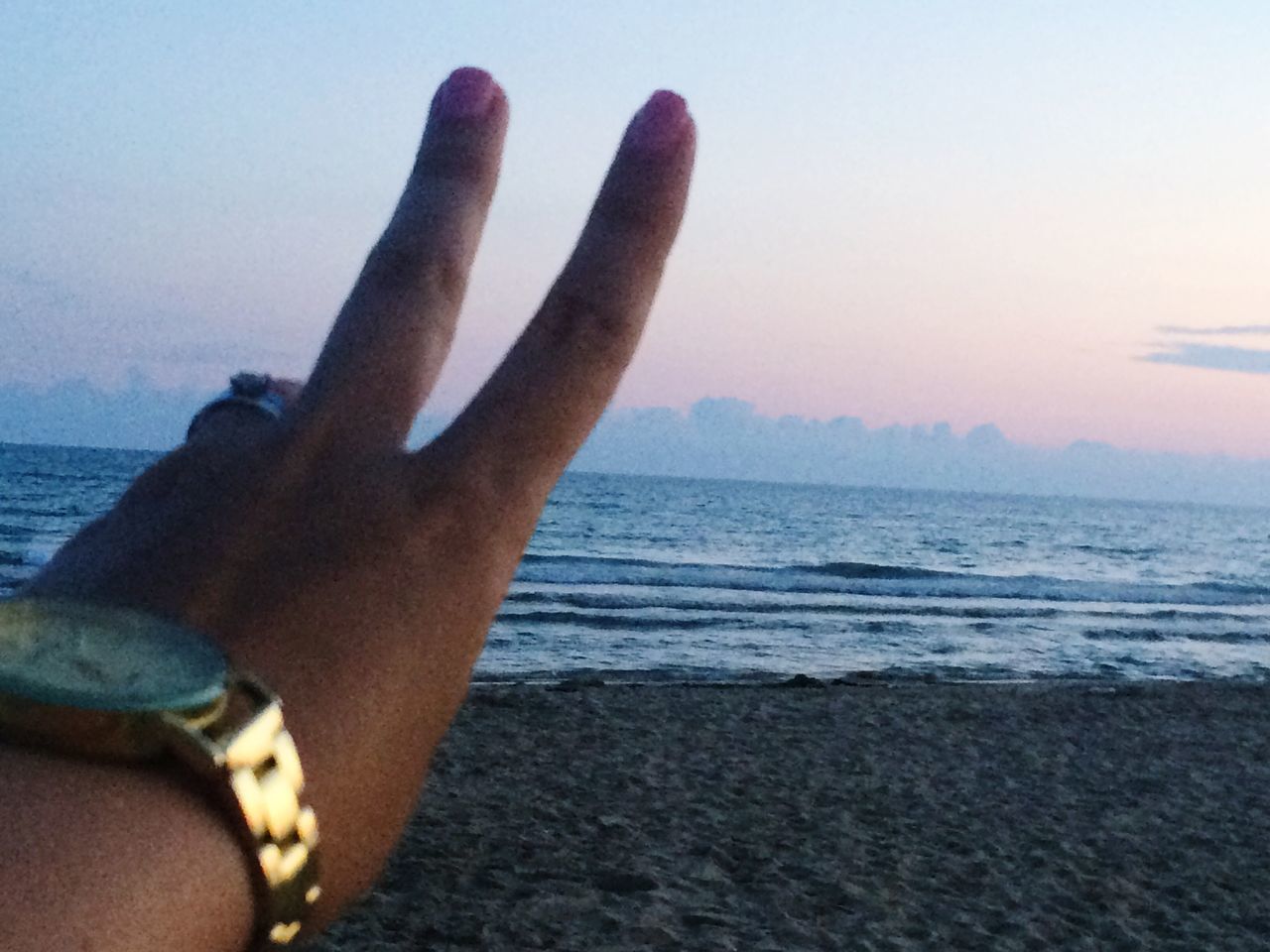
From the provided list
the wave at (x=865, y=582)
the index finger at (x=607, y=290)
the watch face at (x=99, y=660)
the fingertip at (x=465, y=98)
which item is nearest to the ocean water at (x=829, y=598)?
the wave at (x=865, y=582)

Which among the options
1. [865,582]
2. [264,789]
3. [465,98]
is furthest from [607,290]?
[865,582]

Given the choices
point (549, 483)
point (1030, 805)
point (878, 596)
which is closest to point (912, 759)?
point (1030, 805)

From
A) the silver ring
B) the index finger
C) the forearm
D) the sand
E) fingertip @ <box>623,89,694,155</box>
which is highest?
fingertip @ <box>623,89,694,155</box>

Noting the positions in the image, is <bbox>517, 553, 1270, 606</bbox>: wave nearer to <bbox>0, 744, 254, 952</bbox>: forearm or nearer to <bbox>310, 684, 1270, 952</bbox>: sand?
<bbox>310, 684, 1270, 952</bbox>: sand

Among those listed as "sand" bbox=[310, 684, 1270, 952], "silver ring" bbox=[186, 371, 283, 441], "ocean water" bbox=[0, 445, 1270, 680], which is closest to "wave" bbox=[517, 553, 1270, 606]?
"ocean water" bbox=[0, 445, 1270, 680]

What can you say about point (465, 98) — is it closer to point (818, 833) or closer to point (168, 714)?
point (168, 714)

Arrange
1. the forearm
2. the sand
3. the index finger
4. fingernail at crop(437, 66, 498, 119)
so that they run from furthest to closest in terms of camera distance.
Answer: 1. the sand
2. fingernail at crop(437, 66, 498, 119)
3. the index finger
4. the forearm

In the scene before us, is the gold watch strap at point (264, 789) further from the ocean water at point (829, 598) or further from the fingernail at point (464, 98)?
the ocean water at point (829, 598)

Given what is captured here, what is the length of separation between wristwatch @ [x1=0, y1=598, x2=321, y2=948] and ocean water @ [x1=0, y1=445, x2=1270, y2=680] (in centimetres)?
784

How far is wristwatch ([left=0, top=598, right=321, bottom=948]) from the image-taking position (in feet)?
2.05

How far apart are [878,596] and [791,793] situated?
1322 centimetres

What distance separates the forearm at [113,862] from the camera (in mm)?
599

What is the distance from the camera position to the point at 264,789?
66 cm

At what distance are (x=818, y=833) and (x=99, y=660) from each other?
11.9ft
